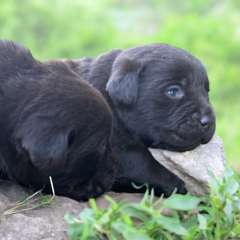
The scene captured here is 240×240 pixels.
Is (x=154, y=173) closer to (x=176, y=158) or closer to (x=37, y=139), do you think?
(x=176, y=158)

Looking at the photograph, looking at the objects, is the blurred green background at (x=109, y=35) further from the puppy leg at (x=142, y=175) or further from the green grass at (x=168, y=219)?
the green grass at (x=168, y=219)

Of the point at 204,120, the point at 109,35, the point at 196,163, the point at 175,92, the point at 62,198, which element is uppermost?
the point at 175,92

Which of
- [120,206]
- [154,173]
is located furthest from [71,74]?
[120,206]

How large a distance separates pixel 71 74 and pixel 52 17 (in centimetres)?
2626

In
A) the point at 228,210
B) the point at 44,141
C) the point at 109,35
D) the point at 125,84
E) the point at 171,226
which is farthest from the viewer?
the point at 109,35

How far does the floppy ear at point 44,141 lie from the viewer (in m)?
3.64

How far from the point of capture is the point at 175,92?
4176 mm

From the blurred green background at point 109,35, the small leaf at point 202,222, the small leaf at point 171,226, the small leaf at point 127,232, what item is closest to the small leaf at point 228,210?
the small leaf at point 202,222

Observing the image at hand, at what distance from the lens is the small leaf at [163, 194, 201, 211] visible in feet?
10.9

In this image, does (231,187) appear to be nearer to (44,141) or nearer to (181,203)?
(181,203)

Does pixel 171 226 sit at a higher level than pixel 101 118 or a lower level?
lower

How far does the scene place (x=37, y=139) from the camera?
364 centimetres

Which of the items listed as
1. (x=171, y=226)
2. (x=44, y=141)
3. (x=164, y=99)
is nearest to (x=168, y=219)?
(x=171, y=226)

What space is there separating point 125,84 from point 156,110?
21cm
